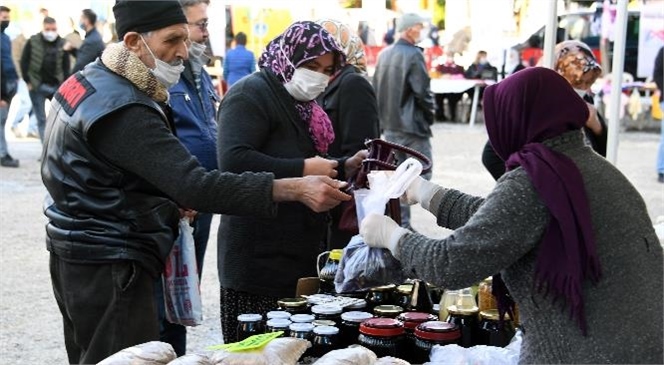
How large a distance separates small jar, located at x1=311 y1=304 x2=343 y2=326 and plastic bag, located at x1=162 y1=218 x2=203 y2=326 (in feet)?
1.74

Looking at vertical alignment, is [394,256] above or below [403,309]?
above

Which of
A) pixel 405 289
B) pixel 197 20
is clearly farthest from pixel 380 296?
pixel 197 20

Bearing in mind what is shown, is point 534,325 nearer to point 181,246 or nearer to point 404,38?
point 181,246

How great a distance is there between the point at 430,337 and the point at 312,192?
60 centimetres

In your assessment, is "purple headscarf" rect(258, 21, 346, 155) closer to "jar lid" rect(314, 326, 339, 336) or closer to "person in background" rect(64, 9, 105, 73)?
"jar lid" rect(314, 326, 339, 336)

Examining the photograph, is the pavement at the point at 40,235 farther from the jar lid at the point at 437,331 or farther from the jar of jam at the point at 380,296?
the jar lid at the point at 437,331

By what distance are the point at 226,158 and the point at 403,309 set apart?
0.96 m

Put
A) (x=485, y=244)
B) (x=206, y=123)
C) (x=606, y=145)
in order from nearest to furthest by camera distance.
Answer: (x=485, y=244) → (x=206, y=123) → (x=606, y=145)

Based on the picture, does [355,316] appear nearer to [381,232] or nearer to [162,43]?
[381,232]

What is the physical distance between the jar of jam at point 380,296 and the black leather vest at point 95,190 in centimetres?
72

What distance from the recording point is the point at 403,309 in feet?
9.75

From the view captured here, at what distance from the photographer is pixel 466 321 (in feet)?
9.12

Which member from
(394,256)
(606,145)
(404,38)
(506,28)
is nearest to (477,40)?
(506,28)

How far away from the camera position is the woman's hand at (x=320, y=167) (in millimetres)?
3271
